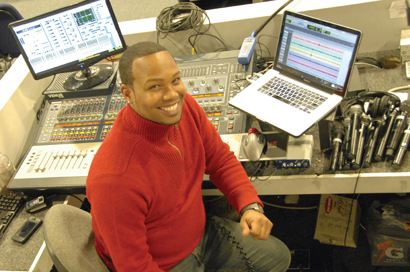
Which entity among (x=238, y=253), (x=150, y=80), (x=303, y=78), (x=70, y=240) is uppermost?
(x=150, y=80)

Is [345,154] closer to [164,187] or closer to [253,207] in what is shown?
[253,207]

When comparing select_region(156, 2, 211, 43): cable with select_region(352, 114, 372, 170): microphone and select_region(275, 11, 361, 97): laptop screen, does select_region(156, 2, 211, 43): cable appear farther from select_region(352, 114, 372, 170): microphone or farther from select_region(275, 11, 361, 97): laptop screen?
select_region(352, 114, 372, 170): microphone

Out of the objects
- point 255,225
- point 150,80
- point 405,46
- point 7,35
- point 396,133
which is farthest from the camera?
point 7,35

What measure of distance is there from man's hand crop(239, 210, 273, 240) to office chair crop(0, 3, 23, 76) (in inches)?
79.7

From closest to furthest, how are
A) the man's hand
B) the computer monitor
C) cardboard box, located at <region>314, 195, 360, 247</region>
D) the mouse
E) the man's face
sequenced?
the man's face → the man's hand → the mouse → the computer monitor → cardboard box, located at <region>314, 195, 360, 247</region>

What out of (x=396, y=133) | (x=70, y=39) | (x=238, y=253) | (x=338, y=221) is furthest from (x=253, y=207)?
(x=70, y=39)

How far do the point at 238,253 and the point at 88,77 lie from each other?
45.8 inches

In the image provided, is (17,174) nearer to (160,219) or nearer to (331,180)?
(160,219)

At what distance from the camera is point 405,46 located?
Answer: 158 cm

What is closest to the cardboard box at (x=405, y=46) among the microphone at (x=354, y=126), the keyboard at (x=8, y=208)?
the microphone at (x=354, y=126)

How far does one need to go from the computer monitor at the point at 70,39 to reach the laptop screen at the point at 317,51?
0.83 metres

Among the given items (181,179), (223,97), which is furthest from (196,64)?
(181,179)

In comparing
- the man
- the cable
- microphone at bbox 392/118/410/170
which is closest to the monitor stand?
the cable

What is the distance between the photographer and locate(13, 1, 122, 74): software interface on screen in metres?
1.57
